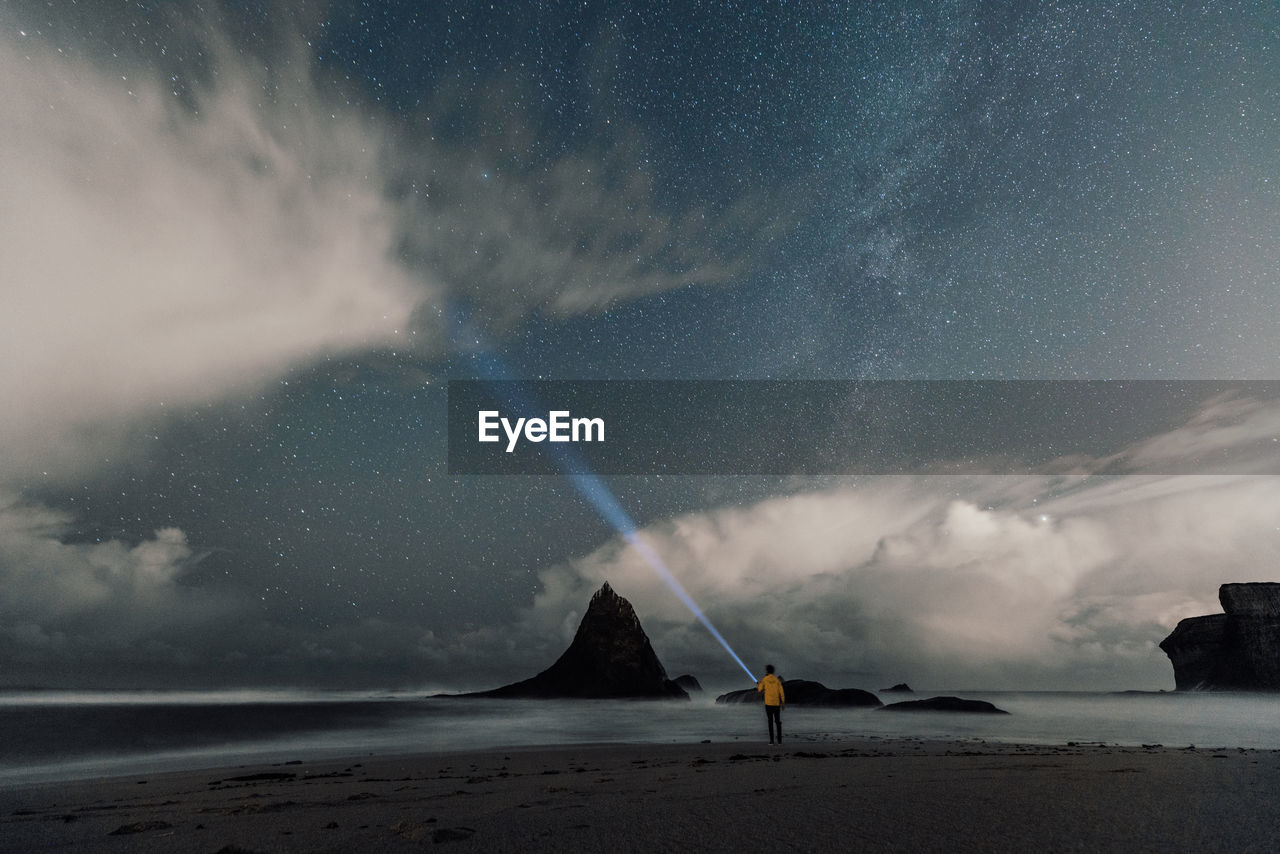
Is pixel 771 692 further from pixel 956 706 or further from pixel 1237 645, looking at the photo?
pixel 1237 645

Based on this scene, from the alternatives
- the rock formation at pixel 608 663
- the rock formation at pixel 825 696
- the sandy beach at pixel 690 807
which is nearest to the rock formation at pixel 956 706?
the rock formation at pixel 825 696

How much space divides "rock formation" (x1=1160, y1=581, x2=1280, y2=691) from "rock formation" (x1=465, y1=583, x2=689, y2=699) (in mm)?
107371

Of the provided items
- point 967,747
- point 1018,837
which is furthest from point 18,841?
point 967,747

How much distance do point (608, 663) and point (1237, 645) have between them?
406ft

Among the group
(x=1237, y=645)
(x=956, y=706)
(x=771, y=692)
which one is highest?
(x=771, y=692)

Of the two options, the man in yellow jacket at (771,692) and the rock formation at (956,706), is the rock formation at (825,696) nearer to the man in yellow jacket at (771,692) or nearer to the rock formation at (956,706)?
the rock formation at (956,706)

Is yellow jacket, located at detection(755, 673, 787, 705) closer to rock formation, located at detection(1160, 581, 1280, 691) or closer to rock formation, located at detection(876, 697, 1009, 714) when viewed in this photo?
rock formation, located at detection(876, 697, 1009, 714)

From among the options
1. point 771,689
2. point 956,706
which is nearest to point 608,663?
point 956,706

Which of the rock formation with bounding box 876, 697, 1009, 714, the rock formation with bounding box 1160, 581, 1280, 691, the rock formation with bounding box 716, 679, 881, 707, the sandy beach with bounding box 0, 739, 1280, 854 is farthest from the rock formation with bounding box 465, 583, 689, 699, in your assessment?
the sandy beach with bounding box 0, 739, 1280, 854

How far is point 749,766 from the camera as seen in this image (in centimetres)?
1157

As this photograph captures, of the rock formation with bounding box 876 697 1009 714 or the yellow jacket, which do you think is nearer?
the yellow jacket

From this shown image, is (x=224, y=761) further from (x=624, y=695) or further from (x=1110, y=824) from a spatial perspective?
(x=624, y=695)

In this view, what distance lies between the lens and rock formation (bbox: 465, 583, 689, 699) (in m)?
123

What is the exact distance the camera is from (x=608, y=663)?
125000 mm
